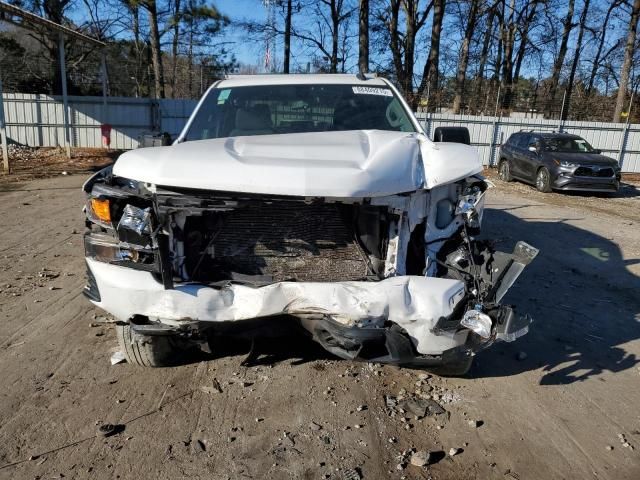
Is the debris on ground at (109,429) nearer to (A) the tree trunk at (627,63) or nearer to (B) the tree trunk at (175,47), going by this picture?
(A) the tree trunk at (627,63)

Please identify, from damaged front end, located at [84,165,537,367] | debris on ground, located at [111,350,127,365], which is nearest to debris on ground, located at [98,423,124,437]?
damaged front end, located at [84,165,537,367]

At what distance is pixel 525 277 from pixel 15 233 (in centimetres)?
649

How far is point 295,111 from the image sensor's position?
13.7 feet

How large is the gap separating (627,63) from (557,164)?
50.3ft

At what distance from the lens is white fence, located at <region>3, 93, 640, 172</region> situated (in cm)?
1778

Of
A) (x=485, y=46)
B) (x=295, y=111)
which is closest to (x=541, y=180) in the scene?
(x=295, y=111)

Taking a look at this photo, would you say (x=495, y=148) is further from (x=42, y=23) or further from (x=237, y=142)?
(x=237, y=142)

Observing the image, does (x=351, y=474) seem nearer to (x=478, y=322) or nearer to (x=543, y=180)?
(x=478, y=322)

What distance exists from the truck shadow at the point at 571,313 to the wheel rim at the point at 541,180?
5.86 metres

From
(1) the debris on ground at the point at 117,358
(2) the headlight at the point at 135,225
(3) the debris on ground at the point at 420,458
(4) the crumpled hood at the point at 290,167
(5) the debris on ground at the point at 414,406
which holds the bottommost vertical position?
(1) the debris on ground at the point at 117,358

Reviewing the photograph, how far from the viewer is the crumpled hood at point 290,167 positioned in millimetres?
2547

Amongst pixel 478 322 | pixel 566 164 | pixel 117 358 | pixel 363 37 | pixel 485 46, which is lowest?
pixel 117 358

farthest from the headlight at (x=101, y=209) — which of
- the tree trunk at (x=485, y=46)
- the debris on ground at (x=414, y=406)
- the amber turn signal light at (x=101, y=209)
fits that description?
the tree trunk at (x=485, y=46)

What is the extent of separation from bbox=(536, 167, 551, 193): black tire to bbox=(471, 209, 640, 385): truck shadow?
5.70 m
